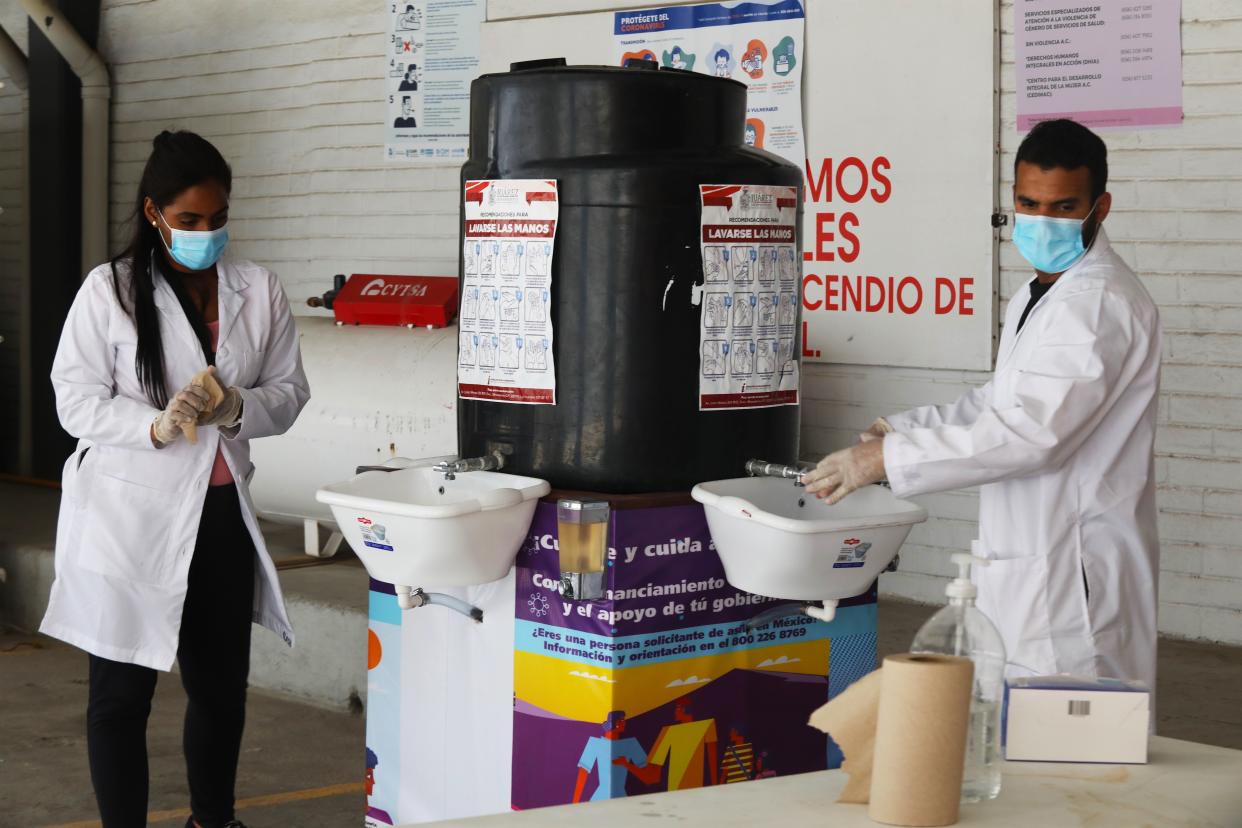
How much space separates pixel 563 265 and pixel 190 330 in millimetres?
926

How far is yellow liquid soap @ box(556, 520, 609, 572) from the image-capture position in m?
2.69

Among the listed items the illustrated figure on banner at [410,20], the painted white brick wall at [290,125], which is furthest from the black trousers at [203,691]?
the illustrated figure on banner at [410,20]

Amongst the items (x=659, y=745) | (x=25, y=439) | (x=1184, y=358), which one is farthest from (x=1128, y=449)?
(x=25, y=439)

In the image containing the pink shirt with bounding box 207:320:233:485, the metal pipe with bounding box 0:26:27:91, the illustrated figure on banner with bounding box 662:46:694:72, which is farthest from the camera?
the metal pipe with bounding box 0:26:27:91

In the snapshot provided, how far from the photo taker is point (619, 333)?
2738 mm

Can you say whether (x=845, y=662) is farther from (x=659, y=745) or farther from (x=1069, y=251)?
(x=1069, y=251)

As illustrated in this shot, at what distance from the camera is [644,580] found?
2750 millimetres

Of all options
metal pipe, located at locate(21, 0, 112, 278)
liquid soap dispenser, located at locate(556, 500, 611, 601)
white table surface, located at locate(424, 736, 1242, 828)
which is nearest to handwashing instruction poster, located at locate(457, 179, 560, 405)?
liquid soap dispenser, located at locate(556, 500, 611, 601)

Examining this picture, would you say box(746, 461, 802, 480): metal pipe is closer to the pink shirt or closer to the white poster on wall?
the pink shirt

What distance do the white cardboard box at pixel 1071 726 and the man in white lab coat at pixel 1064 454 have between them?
2.04 ft

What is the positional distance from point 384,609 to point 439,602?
0.91ft

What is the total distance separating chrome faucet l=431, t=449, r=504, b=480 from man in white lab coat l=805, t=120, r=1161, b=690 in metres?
0.63

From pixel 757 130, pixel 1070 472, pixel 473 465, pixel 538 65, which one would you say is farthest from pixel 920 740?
pixel 757 130

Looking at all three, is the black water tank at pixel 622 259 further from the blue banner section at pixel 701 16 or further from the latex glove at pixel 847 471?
the blue banner section at pixel 701 16
